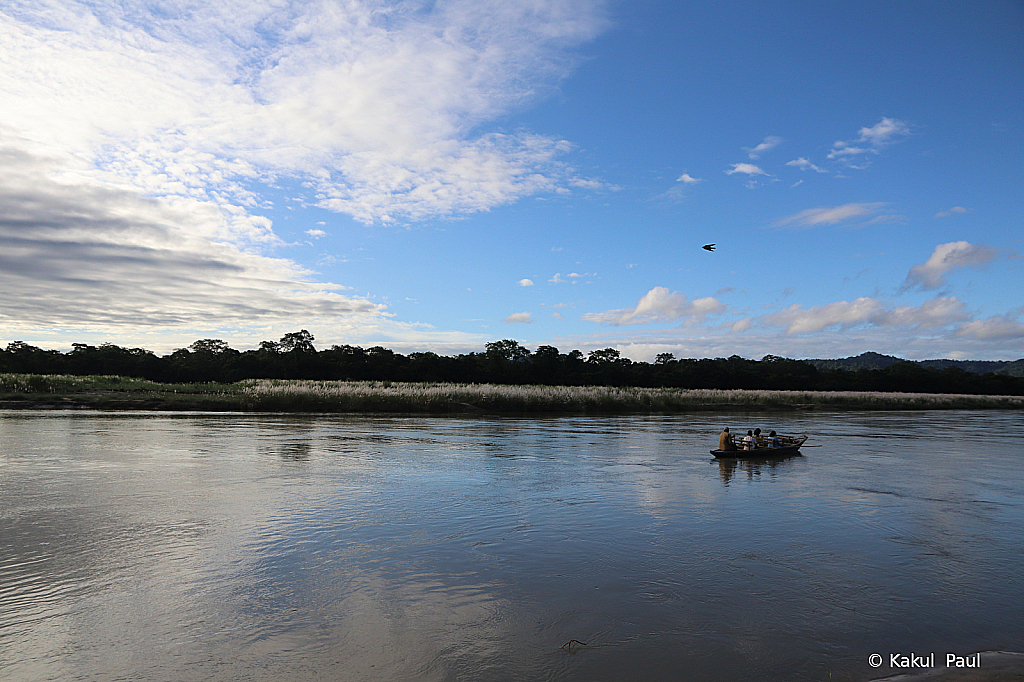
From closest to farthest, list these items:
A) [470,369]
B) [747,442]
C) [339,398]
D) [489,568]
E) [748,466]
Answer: [489,568], [748,466], [747,442], [339,398], [470,369]

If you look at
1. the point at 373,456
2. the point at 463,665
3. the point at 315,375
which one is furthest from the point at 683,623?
the point at 315,375

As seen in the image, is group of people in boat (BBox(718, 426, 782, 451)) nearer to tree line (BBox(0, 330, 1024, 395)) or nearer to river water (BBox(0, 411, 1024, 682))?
river water (BBox(0, 411, 1024, 682))

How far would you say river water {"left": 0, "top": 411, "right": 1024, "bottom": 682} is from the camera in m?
6.07

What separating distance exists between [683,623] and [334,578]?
4383 millimetres

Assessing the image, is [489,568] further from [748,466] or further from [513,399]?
[513,399]

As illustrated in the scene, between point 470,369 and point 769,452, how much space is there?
72.3 metres

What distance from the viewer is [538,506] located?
13.0 m

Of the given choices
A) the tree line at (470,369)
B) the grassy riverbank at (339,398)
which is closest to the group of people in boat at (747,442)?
the grassy riverbank at (339,398)

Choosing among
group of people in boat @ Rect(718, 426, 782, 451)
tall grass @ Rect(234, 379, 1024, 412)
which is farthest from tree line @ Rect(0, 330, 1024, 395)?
group of people in boat @ Rect(718, 426, 782, 451)

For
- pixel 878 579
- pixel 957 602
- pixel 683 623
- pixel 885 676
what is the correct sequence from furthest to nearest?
pixel 878 579, pixel 957 602, pixel 683 623, pixel 885 676

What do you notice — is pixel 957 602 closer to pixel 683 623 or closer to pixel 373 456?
pixel 683 623

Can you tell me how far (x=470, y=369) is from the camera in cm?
9175

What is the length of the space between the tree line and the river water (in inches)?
2663

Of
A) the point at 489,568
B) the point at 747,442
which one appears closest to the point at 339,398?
the point at 747,442
